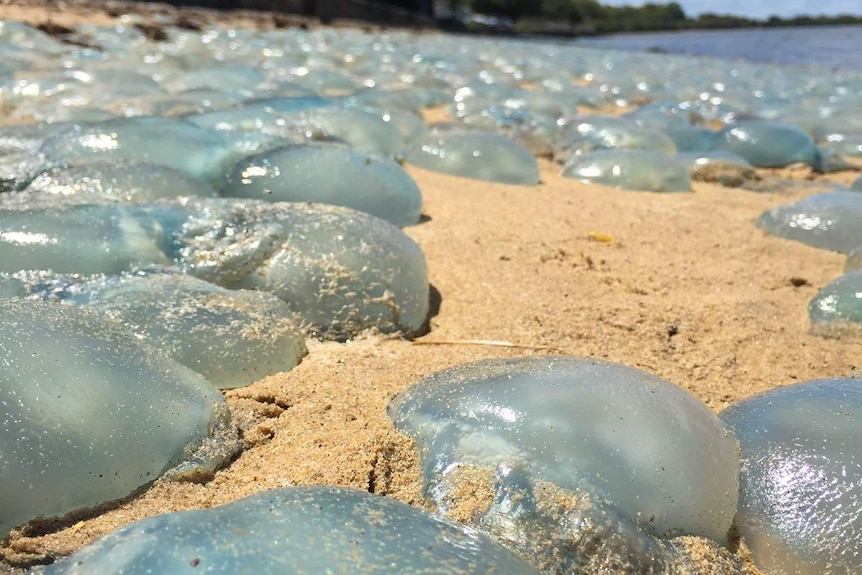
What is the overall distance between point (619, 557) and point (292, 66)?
520 cm

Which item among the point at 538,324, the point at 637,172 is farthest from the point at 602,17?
the point at 538,324

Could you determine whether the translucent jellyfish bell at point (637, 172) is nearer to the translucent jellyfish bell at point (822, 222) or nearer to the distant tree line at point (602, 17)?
the translucent jellyfish bell at point (822, 222)

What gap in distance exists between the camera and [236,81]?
399 centimetres

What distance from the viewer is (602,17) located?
5841 centimetres

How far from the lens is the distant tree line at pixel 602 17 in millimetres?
42469

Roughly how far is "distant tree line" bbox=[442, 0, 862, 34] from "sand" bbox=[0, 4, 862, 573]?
35515 millimetres

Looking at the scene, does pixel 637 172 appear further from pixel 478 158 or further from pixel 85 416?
pixel 85 416

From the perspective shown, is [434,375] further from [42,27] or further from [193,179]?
[42,27]

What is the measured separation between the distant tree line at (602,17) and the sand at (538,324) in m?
35.5

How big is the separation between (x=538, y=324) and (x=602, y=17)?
62.5 metres

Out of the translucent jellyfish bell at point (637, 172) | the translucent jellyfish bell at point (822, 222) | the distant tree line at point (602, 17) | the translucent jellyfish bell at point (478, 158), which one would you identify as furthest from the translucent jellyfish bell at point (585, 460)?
the distant tree line at point (602, 17)

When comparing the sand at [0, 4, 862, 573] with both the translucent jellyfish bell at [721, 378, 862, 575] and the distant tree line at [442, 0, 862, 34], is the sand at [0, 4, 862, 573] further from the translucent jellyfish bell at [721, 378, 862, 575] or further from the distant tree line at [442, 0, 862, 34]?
the distant tree line at [442, 0, 862, 34]

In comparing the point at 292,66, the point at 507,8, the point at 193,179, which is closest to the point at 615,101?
the point at 292,66

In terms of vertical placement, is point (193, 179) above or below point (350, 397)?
above
